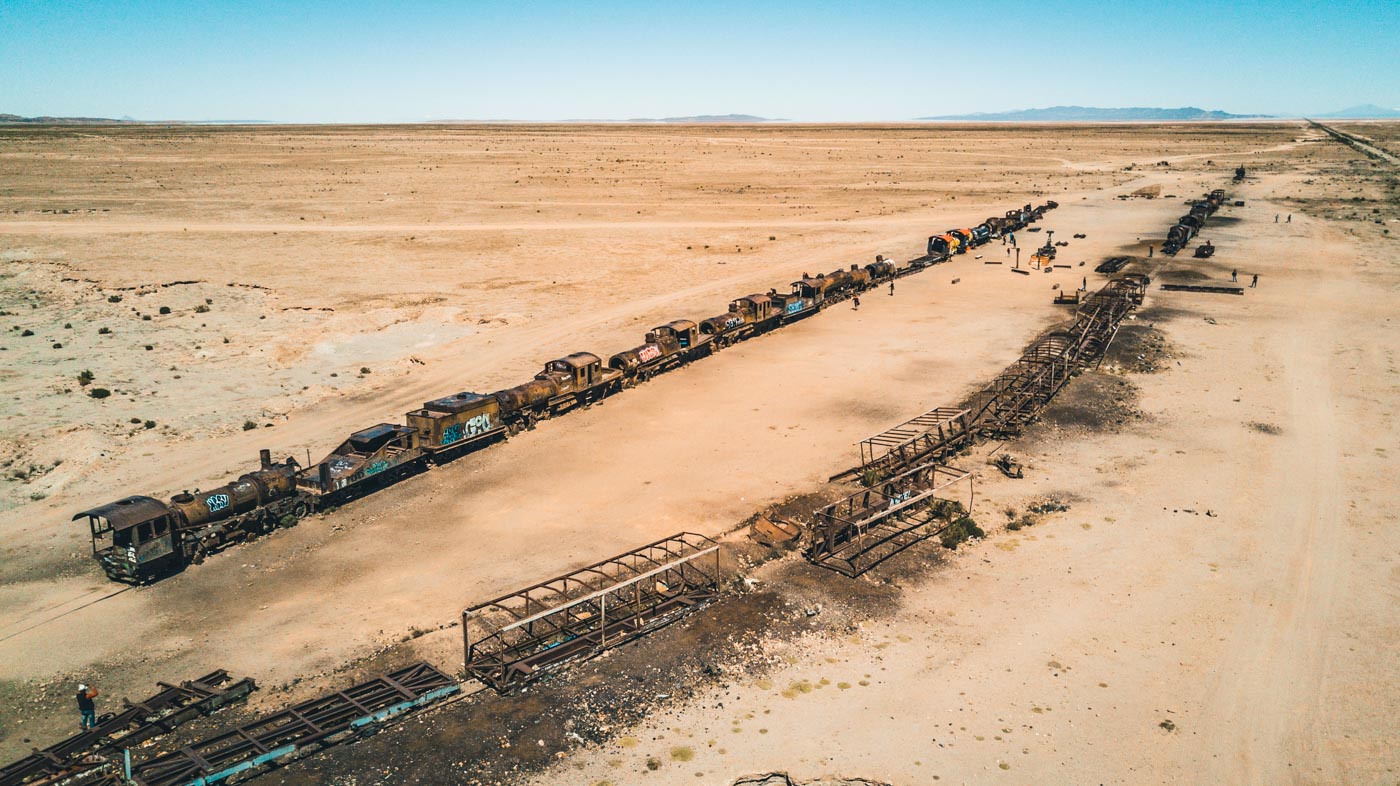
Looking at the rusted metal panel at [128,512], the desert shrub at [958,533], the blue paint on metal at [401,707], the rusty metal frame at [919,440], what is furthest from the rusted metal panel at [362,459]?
the desert shrub at [958,533]

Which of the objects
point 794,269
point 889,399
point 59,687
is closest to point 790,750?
point 59,687

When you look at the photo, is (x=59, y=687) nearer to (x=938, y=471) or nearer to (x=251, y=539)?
(x=251, y=539)

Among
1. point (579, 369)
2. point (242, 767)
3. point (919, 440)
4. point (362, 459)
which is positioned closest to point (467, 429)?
point (362, 459)

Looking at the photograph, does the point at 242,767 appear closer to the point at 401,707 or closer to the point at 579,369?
the point at 401,707

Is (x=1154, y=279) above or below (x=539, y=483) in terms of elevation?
above

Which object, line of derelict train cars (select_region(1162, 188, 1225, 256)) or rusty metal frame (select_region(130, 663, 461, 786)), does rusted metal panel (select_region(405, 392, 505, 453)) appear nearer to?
rusty metal frame (select_region(130, 663, 461, 786))
